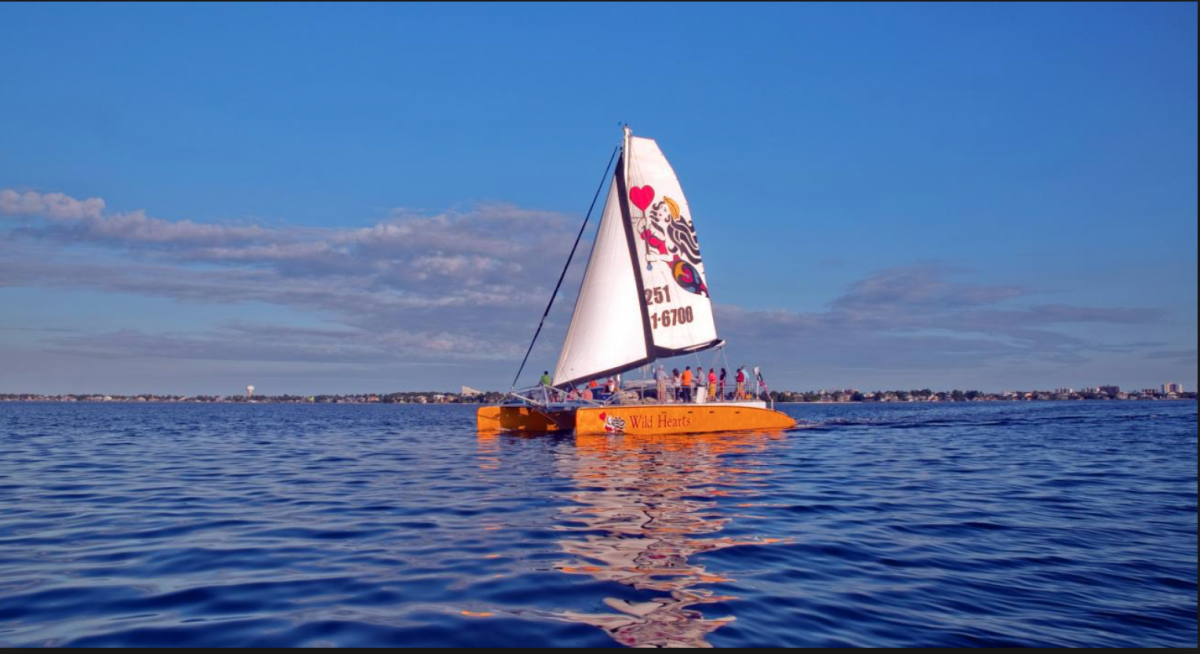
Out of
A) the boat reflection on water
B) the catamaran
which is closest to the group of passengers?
the catamaran

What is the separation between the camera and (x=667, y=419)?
2903 cm

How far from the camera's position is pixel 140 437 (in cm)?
3419

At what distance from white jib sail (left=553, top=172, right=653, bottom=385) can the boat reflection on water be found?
312 inches

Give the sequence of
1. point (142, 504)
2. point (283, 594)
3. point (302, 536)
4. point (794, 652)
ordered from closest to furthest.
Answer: point (794, 652) → point (283, 594) → point (302, 536) → point (142, 504)

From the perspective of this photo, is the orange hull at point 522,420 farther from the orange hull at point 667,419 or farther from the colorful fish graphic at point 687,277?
the colorful fish graphic at point 687,277

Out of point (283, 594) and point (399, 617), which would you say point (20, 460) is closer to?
point (283, 594)

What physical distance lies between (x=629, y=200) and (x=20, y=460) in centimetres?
2246

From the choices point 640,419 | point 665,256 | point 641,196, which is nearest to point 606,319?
point 665,256

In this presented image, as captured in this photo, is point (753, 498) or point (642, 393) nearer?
point (753, 498)

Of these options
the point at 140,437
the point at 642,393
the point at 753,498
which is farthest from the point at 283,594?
the point at 140,437

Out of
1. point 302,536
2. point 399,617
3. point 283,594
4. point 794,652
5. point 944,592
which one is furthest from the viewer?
point 302,536

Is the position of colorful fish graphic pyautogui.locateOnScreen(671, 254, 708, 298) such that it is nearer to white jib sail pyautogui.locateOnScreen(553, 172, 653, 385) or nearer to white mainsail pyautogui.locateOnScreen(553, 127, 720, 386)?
white mainsail pyautogui.locateOnScreen(553, 127, 720, 386)

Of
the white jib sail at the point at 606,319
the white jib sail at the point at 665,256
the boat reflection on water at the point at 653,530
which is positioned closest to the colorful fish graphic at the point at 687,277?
the white jib sail at the point at 665,256

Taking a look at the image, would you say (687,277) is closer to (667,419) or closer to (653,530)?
(667,419)
